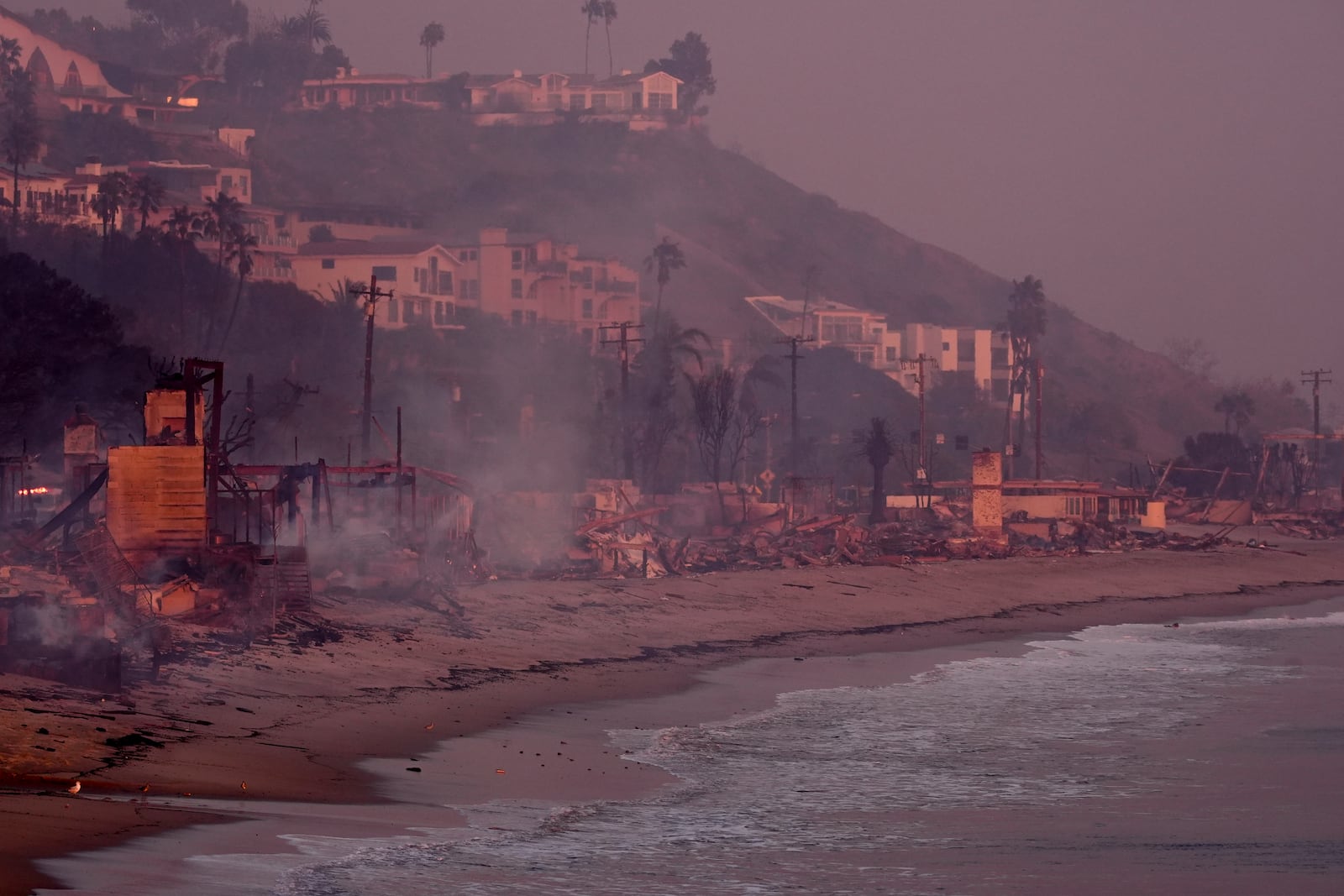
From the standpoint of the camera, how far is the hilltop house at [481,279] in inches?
4402

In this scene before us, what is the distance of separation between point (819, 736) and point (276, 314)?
265ft

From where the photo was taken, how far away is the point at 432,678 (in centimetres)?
2355

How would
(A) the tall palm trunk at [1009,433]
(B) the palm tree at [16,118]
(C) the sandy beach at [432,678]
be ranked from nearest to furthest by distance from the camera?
(C) the sandy beach at [432,678] < (A) the tall palm trunk at [1009,433] < (B) the palm tree at [16,118]

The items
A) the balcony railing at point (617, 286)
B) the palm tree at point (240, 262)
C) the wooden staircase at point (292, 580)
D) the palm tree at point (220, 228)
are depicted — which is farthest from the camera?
the balcony railing at point (617, 286)

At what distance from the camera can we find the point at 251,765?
1595cm

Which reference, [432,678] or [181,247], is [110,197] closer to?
[181,247]

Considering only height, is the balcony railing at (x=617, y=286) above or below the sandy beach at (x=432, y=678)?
above

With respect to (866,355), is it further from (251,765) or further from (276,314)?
(251,765)

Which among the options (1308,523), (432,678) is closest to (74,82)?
(1308,523)

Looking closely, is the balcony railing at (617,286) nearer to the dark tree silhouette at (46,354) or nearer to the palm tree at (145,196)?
the palm tree at (145,196)

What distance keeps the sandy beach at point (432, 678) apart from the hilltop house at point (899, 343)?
95581 millimetres

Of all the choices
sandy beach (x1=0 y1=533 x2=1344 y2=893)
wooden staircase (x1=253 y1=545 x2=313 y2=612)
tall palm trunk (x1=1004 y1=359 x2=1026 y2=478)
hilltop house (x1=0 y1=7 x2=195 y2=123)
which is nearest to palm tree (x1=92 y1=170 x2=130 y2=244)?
tall palm trunk (x1=1004 y1=359 x2=1026 y2=478)

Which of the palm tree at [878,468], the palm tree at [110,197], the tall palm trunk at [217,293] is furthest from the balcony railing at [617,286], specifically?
the palm tree at [878,468]

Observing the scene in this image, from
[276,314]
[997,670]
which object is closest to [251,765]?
[997,670]
